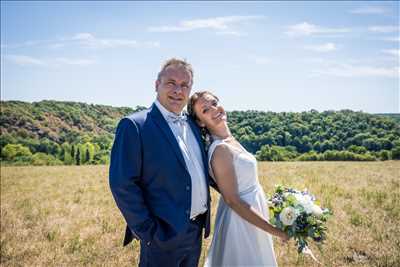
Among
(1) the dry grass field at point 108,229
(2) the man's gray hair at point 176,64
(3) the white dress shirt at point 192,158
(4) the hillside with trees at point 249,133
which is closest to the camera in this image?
(3) the white dress shirt at point 192,158

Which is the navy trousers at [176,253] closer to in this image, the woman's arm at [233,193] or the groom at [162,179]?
the groom at [162,179]

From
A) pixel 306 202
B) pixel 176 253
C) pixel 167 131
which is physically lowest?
pixel 176 253

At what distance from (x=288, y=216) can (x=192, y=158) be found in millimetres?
1011

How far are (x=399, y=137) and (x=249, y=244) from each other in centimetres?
1989

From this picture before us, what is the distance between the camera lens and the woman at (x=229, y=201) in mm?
3639

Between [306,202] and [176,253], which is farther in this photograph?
[306,202]

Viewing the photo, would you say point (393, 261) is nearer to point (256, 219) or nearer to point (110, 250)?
point (256, 219)

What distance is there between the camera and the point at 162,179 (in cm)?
318

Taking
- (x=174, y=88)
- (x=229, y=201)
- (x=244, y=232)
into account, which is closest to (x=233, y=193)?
(x=229, y=201)

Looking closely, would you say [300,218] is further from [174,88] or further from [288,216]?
[174,88]

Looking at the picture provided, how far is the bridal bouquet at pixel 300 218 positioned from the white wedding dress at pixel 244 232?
10.5 inches

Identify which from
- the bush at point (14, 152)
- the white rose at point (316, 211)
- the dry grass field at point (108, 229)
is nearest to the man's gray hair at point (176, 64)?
the white rose at point (316, 211)

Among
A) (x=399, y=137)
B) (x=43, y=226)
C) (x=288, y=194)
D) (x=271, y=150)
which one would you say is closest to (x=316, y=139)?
(x=271, y=150)

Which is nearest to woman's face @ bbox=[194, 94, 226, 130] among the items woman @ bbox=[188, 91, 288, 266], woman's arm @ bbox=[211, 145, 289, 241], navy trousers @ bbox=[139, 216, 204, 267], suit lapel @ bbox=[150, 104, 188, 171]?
woman @ bbox=[188, 91, 288, 266]
